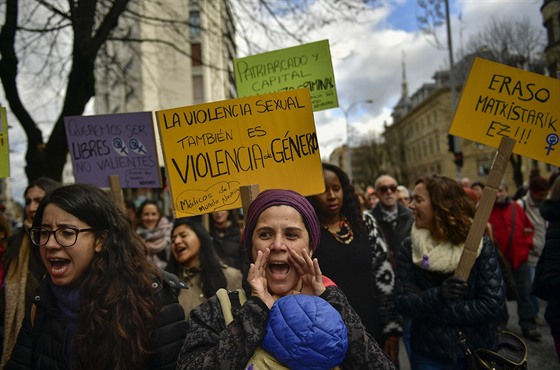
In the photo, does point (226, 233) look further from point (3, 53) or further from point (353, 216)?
point (3, 53)

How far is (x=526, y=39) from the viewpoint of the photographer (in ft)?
55.8

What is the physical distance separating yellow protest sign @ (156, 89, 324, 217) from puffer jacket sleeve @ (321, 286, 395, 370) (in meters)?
1.04

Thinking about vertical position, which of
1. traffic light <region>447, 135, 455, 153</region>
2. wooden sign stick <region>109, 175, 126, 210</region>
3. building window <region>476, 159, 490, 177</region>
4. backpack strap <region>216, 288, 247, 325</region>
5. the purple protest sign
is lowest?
backpack strap <region>216, 288, 247, 325</region>

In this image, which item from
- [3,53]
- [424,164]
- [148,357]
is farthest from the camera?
[424,164]

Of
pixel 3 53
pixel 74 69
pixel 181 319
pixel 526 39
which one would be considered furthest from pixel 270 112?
pixel 526 39

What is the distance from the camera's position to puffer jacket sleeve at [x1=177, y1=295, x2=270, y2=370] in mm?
1504

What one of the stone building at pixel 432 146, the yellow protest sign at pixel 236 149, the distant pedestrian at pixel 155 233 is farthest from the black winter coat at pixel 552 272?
the stone building at pixel 432 146

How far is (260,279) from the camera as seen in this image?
5.28 ft

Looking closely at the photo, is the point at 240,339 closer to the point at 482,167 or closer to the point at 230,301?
the point at 230,301

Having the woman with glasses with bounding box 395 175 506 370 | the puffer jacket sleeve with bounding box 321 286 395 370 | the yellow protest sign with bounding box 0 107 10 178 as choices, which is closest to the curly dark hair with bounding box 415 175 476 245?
the woman with glasses with bounding box 395 175 506 370

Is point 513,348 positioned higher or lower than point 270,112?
lower

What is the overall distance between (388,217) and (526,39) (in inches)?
629

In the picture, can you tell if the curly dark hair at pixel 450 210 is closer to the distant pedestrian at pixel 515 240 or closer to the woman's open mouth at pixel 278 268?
the woman's open mouth at pixel 278 268

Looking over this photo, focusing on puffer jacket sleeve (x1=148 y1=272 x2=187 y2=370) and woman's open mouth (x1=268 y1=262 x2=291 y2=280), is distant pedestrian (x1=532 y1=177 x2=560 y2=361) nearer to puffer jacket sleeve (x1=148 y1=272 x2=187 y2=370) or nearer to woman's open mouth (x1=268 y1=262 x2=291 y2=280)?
woman's open mouth (x1=268 y1=262 x2=291 y2=280)
